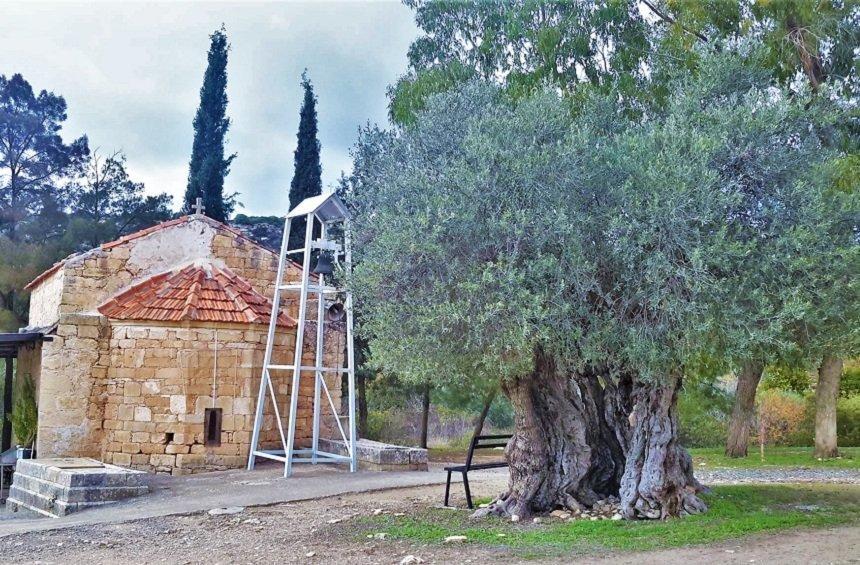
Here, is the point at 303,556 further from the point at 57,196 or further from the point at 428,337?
the point at 57,196

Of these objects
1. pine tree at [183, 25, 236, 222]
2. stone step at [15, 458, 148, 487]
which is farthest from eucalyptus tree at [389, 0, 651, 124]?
pine tree at [183, 25, 236, 222]

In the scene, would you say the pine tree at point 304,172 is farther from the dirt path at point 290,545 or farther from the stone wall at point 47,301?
the dirt path at point 290,545

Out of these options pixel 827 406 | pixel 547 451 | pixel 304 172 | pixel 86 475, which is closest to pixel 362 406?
pixel 304 172

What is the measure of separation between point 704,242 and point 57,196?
31152 millimetres

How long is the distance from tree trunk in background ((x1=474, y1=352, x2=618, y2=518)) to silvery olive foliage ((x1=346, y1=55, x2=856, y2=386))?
856 mm

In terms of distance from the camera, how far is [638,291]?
799 centimetres

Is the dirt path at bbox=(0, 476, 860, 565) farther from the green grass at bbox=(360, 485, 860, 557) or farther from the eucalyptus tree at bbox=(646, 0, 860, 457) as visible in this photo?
the eucalyptus tree at bbox=(646, 0, 860, 457)

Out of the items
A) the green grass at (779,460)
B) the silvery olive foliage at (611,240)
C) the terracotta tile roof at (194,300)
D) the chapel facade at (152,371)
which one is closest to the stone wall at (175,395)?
the chapel facade at (152,371)

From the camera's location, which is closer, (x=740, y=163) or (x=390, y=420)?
(x=740, y=163)

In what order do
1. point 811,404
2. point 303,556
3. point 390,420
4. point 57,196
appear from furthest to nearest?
point 57,196 < point 390,420 < point 811,404 < point 303,556

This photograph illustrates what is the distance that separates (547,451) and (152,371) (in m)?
8.35

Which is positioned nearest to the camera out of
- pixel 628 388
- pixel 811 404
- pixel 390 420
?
pixel 628 388

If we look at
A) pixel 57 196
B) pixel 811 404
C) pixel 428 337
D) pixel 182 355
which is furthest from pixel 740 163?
pixel 57 196

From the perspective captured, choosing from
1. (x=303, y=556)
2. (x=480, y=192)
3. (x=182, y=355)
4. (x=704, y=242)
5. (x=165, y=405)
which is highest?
(x=480, y=192)
